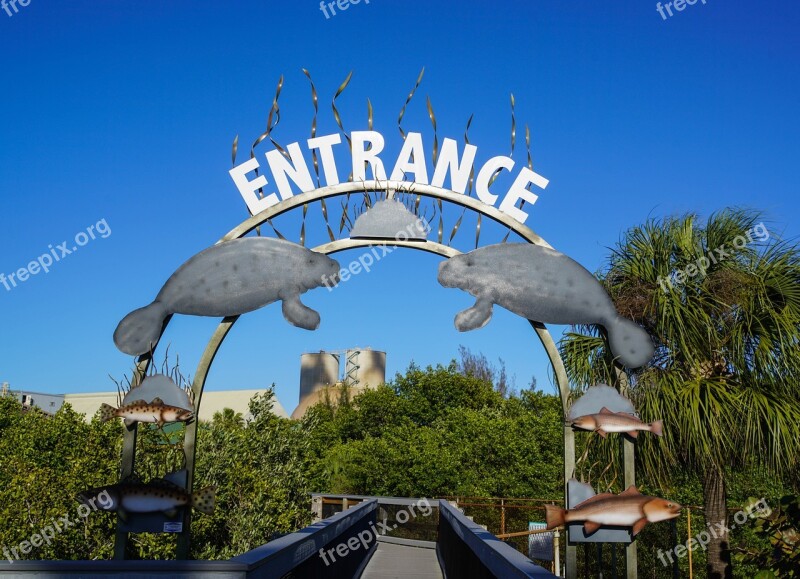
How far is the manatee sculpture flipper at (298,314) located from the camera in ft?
22.5

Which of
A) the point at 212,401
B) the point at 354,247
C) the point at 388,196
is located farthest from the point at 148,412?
the point at 212,401

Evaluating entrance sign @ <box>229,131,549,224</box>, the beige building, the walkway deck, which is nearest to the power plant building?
the beige building

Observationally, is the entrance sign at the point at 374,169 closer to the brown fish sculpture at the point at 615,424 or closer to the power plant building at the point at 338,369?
the brown fish sculpture at the point at 615,424

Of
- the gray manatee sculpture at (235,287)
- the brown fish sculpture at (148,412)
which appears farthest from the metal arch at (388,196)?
the brown fish sculpture at (148,412)

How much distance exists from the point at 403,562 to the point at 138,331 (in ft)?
26.5

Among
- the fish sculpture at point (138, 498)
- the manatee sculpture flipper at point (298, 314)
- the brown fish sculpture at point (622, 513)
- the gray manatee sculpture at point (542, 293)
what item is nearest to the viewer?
the brown fish sculpture at point (622, 513)

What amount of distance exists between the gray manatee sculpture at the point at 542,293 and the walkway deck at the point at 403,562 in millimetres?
5768

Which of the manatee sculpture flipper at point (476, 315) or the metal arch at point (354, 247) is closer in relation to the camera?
the metal arch at point (354, 247)

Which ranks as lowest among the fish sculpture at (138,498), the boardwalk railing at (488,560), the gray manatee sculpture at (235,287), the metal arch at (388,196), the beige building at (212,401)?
the boardwalk railing at (488,560)

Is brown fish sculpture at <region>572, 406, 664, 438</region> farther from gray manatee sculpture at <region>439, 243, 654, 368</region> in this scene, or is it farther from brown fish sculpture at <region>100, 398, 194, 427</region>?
brown fish sculpture at <region>100, 398, 194, 427</region>

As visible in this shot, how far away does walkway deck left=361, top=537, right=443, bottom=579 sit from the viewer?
1148 cm

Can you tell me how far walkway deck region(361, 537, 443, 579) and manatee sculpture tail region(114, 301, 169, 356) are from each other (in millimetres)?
5744

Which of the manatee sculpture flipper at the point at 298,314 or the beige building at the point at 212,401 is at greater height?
the beige building at the point at 212,401

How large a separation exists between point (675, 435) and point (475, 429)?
20.5 meters
